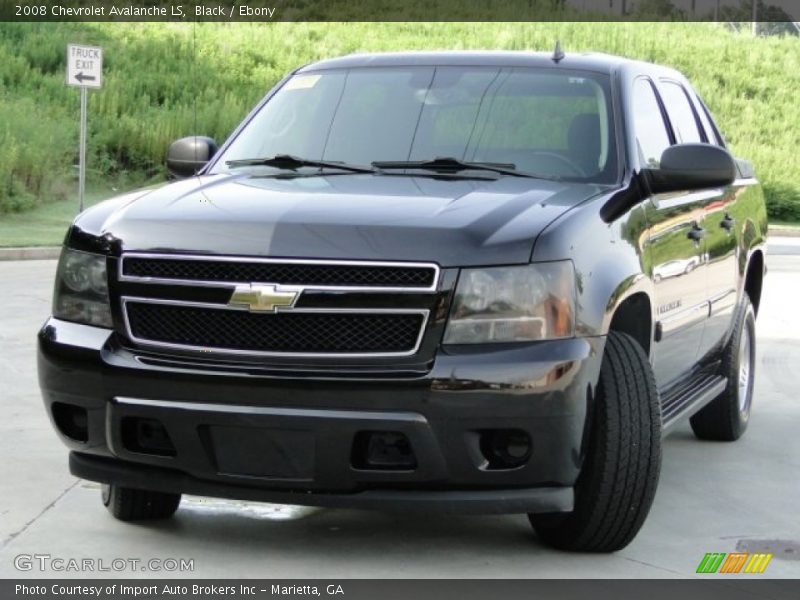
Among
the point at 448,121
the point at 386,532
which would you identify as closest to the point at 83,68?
the point at 448,121

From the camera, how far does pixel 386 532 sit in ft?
18.3

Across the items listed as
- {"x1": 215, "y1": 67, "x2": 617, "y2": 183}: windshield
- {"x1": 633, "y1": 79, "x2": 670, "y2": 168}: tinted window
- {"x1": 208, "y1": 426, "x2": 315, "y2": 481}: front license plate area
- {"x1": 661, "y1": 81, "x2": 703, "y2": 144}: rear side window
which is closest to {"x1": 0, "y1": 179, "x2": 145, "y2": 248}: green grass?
{"x1": 661, "y1": 81, "x2": 703, "y2": 144}: rear side window

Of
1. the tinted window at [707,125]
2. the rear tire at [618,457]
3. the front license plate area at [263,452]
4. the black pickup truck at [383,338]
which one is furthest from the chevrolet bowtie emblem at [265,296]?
the tinted window at [707,125]

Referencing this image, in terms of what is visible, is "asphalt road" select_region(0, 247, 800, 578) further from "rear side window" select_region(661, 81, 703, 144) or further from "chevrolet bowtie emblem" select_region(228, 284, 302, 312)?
"rear side window" select_region(661, 81, 703, 144)

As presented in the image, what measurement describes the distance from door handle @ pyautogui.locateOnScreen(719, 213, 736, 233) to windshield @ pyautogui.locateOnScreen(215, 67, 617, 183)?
3.75 feet

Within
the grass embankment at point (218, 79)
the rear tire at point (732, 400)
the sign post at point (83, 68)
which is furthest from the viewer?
the grass embankment at point (218, 79)

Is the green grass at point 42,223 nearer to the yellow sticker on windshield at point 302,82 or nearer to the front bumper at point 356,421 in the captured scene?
the yellow sticker on windshield at point 302,82

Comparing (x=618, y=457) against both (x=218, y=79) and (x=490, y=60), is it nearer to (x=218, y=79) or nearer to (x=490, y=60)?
(x=490, y=60)

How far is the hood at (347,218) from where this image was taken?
15.5ft

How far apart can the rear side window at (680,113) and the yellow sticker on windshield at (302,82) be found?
160 centimetres

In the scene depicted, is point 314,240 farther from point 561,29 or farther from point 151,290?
point 561,29

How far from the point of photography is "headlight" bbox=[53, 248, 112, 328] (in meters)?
5.08

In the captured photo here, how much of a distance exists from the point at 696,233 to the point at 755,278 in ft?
6.74
